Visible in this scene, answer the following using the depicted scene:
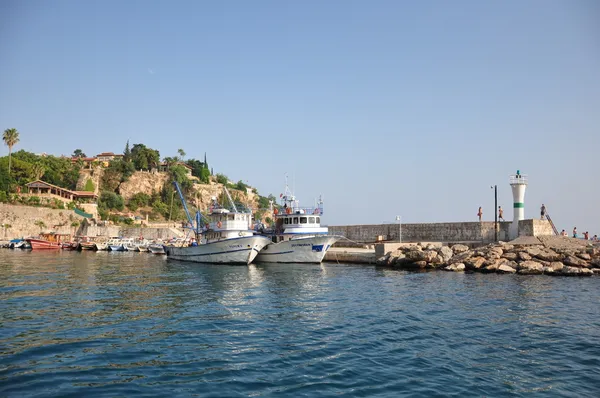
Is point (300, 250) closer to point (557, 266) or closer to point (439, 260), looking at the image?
point (439, 260)

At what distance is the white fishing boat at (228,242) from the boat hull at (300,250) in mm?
1272

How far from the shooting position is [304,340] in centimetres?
1180

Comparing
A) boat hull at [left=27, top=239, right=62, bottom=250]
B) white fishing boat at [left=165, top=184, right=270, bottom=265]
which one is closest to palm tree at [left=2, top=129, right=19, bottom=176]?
Result: boat hull at [left=27, top=239, right=62, bottom=250]

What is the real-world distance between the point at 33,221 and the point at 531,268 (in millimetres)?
72291

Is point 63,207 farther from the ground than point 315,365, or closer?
farther from the ground

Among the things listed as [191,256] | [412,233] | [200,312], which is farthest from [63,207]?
[200,312]

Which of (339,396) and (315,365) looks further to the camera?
(315,365)

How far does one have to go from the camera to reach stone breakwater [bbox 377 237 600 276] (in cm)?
2485

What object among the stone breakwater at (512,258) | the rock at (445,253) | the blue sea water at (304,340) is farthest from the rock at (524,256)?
the blue sea water at (304,340)

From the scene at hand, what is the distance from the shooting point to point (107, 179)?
308 ft

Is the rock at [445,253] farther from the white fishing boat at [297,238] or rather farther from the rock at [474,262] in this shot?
the white fishing boat at [297,238]

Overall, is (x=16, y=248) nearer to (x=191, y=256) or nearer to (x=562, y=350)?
(x=191, y=256)

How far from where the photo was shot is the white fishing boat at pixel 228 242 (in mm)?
35312

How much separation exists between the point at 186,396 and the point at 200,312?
26.6 feet
